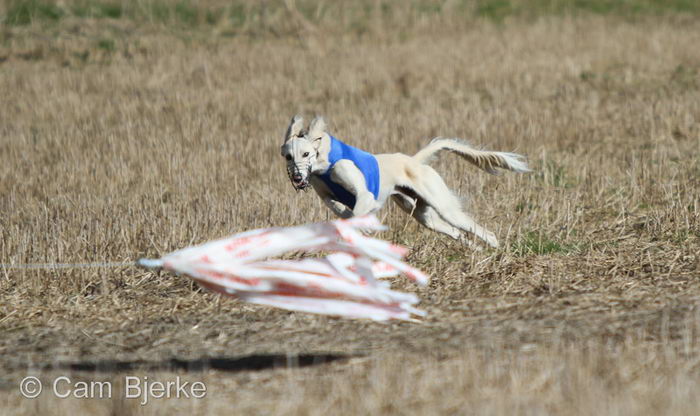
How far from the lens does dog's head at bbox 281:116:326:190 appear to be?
6.03 metres

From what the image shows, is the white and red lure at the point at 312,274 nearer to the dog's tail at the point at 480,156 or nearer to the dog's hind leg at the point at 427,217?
the dog's hind leg at the point at 427,217

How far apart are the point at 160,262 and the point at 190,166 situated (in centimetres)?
590

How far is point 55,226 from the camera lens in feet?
25.8

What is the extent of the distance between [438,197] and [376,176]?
0.59 m

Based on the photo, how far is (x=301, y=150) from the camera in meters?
6.03

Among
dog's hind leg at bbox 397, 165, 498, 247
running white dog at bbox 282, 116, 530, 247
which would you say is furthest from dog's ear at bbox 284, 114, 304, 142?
dog's hind leg at bbox 397, 165, 498, 247

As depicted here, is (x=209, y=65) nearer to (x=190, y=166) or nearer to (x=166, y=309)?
(x=190, y=166)

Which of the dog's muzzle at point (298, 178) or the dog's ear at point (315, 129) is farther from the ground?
the dog's ear at point (315, 129)

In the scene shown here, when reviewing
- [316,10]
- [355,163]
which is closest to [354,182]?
[355,163]

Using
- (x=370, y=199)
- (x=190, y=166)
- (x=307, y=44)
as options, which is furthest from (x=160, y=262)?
(x=307, y=44)

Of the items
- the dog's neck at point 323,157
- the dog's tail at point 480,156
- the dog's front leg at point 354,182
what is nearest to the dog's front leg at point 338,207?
the dog's front leg at point 354,182

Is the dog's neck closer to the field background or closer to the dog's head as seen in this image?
the dog's head

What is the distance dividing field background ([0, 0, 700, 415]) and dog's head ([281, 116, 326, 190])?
0.81 meters

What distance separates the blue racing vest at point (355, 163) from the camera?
20.7 feet
